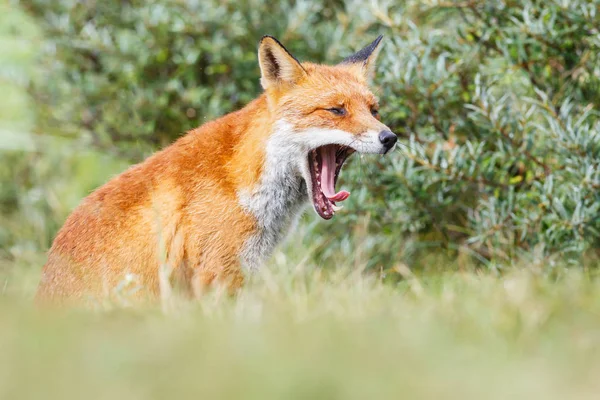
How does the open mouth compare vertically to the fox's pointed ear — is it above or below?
below

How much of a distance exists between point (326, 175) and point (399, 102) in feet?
6.80

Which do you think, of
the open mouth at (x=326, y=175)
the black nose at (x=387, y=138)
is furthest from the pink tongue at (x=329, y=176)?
the black nose at (x=387, y=138)

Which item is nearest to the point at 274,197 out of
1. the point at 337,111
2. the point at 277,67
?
the point at 337,111

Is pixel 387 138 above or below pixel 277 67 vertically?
below

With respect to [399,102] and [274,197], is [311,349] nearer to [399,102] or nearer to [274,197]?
[274,197]

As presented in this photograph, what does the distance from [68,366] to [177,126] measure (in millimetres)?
5641

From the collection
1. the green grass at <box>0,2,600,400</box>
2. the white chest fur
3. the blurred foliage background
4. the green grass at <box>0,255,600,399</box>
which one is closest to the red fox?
the white chest fur

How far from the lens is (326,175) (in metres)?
4.54

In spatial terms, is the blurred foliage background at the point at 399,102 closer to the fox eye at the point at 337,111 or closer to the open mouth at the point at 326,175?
the open mouth at the point at 326,175

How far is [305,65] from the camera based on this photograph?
15.5 feet

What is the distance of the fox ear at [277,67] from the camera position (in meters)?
4.50

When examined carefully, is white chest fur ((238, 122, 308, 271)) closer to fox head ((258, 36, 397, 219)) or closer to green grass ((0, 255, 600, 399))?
fox head ((258, 36, 397, 219))

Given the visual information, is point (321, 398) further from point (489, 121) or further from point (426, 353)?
point (489, 121)

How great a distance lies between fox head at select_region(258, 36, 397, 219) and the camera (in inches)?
172
